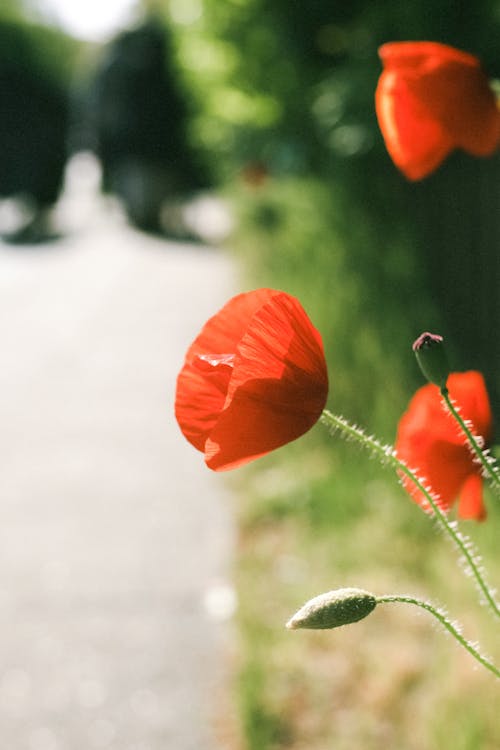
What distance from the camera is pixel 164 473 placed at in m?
4.26

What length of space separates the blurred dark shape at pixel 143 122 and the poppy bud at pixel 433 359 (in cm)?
1186

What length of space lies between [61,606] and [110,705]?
574 millimetres

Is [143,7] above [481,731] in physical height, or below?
above

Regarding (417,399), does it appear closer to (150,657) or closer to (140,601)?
(150,657)

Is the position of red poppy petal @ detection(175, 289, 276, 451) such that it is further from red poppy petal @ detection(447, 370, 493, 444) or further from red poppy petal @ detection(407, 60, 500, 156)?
red poppy petal @ detection(407, 60, 500, 156)

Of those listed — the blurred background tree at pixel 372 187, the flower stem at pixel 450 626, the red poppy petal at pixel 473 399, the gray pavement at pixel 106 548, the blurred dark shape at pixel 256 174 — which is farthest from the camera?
the blurred dark shape at pixel 256 174

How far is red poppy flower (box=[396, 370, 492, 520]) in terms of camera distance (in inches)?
29.9

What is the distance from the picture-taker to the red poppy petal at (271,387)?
0.61 m

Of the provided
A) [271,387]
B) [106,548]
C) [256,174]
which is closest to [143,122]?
[256,174]

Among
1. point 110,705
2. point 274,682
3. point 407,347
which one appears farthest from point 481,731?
point 407,347

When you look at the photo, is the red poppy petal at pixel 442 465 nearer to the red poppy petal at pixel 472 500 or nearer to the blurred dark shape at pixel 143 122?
the red poppy petal at pixel 472 500

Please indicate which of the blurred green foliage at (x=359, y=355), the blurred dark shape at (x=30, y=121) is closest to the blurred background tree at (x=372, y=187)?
the blurred green foliage at (x=359, y=355)

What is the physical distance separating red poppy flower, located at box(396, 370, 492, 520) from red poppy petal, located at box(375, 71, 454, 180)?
19 cm

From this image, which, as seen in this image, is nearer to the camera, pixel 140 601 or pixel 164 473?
pixel 140 601
